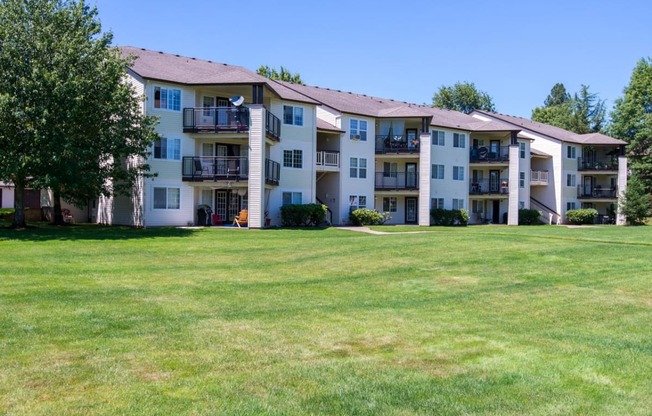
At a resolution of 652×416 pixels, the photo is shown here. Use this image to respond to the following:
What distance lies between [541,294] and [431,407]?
7.90 meters

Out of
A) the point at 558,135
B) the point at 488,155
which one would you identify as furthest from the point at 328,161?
the point at 558,135

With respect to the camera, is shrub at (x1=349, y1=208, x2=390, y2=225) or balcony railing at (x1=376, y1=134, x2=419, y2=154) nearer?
shrub at (x1=349, y1=208, x2=390, y2=225)

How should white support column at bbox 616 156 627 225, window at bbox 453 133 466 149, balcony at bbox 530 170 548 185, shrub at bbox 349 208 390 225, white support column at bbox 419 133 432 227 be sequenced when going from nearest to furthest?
shrub at bbox 349 208 390 225, white support column at bbox 419 133 432 227, window at bbox 453 133 466 149, white support column at bbox 616 156 627 225, balcony at bbox 530 170 548 185

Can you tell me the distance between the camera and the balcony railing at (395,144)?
140 feet

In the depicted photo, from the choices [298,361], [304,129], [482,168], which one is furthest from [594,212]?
[298,361]

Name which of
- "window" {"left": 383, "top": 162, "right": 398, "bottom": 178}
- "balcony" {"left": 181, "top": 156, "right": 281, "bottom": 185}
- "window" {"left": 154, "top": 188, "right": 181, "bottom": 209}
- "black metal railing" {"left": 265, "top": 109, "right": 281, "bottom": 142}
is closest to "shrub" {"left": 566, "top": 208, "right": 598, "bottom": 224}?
"window" {"left": 383, "top": 162, "right": 398, "bottom": 178}

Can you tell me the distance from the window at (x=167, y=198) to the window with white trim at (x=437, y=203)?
20.9m

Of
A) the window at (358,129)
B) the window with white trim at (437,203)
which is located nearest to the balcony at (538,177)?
the window with white trim at (437,203)

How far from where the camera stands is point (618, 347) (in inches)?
312

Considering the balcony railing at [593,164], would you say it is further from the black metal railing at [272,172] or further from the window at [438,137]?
the black metal railing at [272,172]

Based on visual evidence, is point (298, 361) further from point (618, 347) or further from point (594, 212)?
point (594, 212)

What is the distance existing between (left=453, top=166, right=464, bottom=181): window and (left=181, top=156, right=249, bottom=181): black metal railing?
20.5m

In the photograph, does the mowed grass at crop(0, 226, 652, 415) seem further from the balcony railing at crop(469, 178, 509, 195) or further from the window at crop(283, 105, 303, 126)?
the balcony railing at crop(469, 178, 509, 195)

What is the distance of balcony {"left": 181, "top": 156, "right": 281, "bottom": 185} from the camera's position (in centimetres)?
3253
